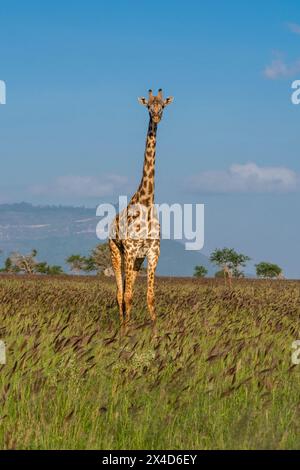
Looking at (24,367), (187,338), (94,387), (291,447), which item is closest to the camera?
(291,447)

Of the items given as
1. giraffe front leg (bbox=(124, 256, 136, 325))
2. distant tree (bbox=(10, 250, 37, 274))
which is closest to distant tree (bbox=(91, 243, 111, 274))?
distant tree (bbox=(10, 250, 37, 274))

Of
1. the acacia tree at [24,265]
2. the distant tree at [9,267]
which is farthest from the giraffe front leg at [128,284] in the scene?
the distant tree at [9,267]

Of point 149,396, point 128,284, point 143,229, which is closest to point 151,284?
point 128,284

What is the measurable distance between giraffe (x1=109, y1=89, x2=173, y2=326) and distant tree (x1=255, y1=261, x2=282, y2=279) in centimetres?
6296

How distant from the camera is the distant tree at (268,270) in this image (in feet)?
246

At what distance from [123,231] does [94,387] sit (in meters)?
6.61

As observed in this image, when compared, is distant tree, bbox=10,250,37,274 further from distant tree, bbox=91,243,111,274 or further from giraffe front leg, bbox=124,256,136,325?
giraffe front leg, bbox=124,256,136,325

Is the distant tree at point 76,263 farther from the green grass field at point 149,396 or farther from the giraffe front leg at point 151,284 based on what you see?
the green grass field at point 149,396

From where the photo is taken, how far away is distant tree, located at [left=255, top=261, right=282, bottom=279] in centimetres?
7500

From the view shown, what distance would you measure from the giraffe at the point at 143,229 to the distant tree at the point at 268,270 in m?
63.0

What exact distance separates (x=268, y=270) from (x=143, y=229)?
64.5 meters
